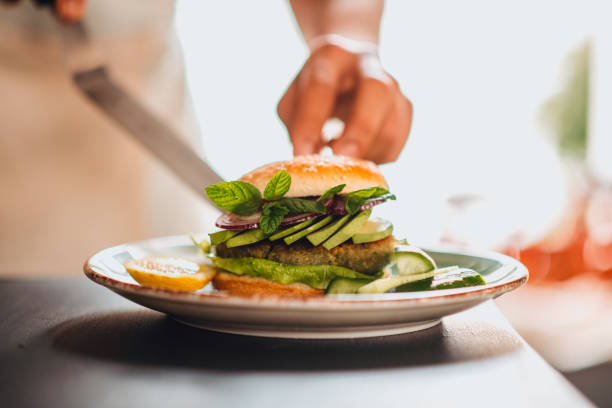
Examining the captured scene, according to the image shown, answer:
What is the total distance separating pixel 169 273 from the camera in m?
1.19

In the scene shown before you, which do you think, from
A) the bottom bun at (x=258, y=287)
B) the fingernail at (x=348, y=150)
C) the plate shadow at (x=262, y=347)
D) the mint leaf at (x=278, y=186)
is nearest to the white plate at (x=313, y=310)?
the plate shadow at (x=262, y=347)

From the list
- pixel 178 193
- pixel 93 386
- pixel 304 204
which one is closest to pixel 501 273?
pixel 304 204

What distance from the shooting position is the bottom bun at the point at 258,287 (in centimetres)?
126

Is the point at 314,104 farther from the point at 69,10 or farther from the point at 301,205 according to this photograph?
the point at 69,10

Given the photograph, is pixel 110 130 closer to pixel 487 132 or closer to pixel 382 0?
pixel 382 0

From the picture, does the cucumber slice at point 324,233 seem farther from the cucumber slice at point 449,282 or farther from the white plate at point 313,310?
the white plate at point 313,310

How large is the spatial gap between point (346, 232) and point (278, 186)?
20cm

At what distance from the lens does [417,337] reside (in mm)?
1006

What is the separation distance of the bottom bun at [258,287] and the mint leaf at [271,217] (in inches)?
5.3

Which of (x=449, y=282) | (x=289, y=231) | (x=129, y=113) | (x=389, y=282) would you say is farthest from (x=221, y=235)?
(x=129, y=113)

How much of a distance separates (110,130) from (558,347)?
4.29 metres

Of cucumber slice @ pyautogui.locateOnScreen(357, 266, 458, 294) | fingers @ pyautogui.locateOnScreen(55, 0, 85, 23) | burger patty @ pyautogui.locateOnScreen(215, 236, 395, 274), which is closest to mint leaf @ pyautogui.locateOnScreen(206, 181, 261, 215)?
burger patty @ pyautogui.locateOnScreen(215, 236, 395, 274)

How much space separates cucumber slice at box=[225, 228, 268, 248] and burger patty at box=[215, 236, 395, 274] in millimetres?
32

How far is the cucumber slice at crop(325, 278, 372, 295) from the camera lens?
1203 mm
